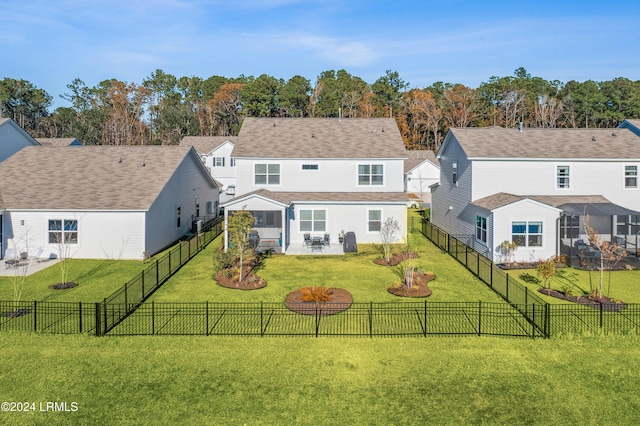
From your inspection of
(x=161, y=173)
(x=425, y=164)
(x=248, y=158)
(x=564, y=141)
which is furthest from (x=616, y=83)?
(x=161, y=173)

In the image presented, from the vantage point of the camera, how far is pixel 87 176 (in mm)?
28328

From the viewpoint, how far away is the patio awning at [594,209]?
24.1 m

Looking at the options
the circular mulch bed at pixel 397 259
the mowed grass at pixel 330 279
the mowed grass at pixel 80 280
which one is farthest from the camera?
the circular mulch bed at pixel 397 259

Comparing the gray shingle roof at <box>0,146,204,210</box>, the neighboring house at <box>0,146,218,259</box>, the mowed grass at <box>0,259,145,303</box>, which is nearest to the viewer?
the mowed grass at <box>0,259,145,303</box>

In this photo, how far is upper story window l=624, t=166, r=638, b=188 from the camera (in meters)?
27.9

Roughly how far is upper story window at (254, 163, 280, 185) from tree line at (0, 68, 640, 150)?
2025 inches

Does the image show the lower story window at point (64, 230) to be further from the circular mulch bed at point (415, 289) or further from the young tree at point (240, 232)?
the circular mulch bed at point (415, 289)

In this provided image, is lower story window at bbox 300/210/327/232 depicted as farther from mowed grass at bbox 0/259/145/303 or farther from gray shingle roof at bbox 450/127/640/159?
mowed grass at bbox 0/259/145/303

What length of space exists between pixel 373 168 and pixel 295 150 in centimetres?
585

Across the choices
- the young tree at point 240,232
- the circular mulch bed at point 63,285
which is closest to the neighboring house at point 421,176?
the young tree at point 240,232

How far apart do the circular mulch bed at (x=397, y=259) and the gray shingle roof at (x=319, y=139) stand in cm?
841

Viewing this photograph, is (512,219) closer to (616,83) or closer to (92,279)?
(92,279)

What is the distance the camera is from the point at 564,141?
97.6 feet

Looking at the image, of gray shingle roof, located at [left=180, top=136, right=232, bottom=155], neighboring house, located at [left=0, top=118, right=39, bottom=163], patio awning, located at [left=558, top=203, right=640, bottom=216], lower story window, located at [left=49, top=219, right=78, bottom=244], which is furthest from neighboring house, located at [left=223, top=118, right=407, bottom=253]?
gray shingle roof, located at [left=180, top=136, right=232, bottom=155]
